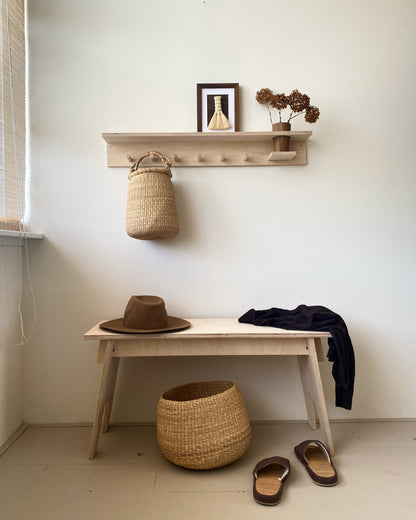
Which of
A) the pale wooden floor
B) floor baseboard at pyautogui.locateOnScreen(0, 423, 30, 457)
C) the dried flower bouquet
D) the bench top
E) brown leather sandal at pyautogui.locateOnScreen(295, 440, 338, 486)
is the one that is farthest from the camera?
the dried flower bouquet

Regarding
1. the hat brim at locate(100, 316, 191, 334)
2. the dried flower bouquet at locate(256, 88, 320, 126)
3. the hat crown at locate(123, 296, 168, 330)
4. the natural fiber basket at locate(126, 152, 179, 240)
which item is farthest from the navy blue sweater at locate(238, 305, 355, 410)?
the dried flower bouquet at locate(256, 88, 320, 126)

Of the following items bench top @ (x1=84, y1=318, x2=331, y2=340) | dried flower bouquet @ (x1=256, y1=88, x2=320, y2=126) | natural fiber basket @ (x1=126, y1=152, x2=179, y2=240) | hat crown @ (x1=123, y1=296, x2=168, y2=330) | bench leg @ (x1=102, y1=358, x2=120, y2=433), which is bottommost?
bench leg @ (x1=102, y1=358, x2=120, y2=433)

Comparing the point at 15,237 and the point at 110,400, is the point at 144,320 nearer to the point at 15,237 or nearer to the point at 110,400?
the point at 110,400

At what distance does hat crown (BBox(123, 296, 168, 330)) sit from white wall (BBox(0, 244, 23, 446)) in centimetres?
64

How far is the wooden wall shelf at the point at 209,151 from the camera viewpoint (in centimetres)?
219

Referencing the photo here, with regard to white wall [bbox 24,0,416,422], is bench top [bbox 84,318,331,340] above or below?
below

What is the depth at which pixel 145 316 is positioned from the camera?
1.86 metres

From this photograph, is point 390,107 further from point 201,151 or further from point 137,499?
point 137,499

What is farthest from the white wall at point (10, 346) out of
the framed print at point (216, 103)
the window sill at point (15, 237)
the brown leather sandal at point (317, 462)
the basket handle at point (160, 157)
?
the brown leather sandal at point (317, 462)

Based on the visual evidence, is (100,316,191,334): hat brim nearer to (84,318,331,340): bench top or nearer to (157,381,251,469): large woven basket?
(84,318,331,340): bench top

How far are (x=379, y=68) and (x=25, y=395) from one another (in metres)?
2.63

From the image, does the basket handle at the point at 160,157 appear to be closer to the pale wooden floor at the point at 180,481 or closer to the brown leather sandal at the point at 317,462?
the pale wooden floor at the point at 180,481

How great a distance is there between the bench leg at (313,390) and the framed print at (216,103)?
1224 millimetres

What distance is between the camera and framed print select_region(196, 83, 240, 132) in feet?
7.20
